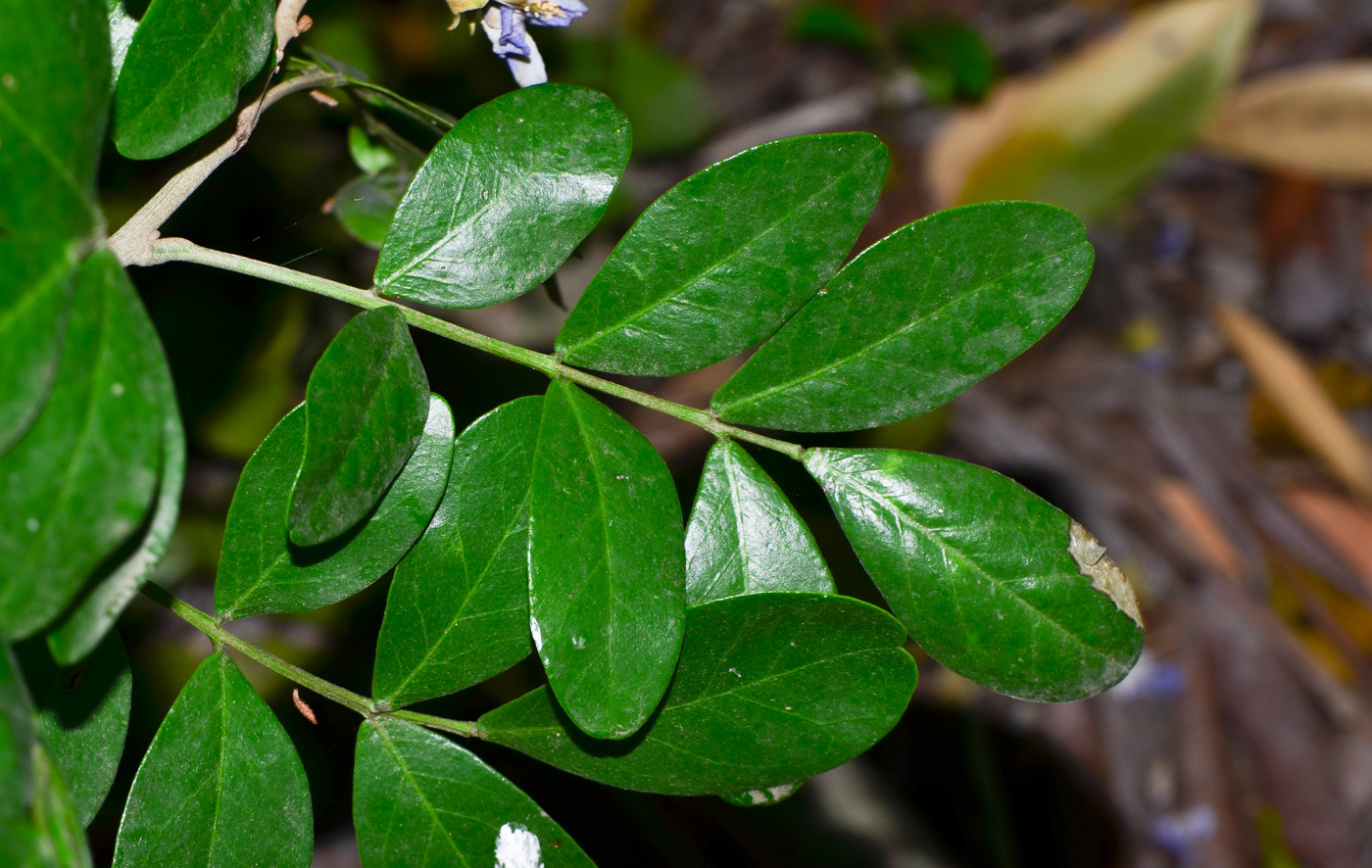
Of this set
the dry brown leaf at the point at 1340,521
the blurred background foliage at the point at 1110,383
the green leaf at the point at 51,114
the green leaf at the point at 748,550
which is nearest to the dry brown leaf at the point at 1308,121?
the blurred background foliage at the point at 1110,383

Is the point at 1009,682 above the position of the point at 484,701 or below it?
above

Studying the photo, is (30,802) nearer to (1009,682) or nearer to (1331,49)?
(1009,682)

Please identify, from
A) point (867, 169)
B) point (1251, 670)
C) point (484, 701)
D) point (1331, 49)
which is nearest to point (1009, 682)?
point (867, 169)

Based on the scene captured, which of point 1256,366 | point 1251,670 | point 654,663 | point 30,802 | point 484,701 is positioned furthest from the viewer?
point 1256,366

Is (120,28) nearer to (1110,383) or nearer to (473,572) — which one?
(473,572)

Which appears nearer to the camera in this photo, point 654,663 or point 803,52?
point 654,663

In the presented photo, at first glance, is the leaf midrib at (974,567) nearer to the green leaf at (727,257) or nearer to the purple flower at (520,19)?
the green leaf at (727,257)

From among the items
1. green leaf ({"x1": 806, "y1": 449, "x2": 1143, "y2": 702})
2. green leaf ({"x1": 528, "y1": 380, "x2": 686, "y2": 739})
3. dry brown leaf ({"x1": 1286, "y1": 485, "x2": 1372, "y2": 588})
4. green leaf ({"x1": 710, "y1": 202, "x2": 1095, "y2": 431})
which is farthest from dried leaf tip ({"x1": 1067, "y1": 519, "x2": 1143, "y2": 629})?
dry brown leaf ({"x1": 1286, "y1": 485, "x2": 1372, "y2": 588})
